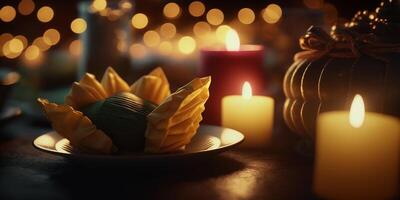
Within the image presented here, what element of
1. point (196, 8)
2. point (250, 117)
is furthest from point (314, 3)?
point (250, 117)

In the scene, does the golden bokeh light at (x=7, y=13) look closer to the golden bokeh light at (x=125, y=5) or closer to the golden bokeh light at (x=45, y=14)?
the golden bokeh light at (x=45, y=14)

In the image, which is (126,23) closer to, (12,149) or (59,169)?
(12,149)

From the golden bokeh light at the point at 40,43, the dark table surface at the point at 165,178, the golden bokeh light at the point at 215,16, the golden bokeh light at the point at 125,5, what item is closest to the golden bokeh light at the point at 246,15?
the golden bokeh light at the point at 215,16

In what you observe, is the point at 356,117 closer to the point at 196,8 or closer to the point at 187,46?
the point at 187,46

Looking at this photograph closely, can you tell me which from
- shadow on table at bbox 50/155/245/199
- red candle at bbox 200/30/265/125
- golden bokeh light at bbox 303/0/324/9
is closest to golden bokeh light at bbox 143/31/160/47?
golden bokeh light at bbox 303/0/324/9

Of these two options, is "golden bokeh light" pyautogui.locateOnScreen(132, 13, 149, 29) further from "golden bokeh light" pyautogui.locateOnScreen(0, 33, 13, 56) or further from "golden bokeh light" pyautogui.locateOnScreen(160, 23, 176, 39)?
"golden bokeh light" pyautogui.locateOnScreen(0, 33, 13, 56)

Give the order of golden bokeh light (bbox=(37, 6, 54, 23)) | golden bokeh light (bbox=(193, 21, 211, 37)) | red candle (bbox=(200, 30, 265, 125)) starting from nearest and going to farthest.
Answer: red candle (bbox=(200, 30, 265, 125))
golden bokeh light (bbox=(37, 6, 54, 23))
golden bokeh light (bbox=(193, 21, 211, 37))
